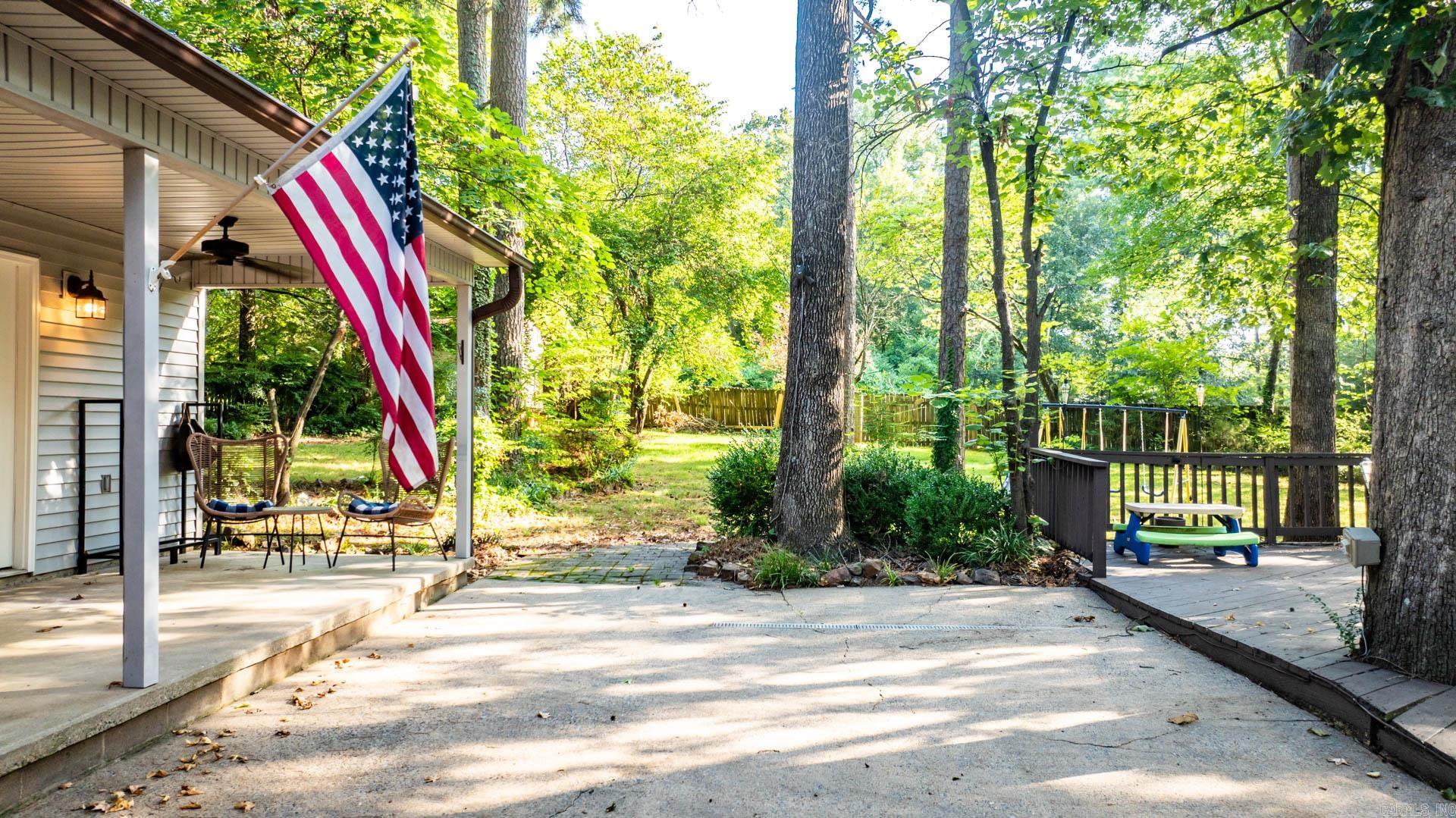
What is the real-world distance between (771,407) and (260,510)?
19280mm

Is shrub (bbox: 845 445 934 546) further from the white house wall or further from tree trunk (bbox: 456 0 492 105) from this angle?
tree trunk (bbox: 456 0 492 105)

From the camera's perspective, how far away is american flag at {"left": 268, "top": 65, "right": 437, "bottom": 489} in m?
3.43

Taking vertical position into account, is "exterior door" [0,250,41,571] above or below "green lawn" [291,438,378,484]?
above

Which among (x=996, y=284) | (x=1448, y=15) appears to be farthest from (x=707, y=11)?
(x=1448, y=15)

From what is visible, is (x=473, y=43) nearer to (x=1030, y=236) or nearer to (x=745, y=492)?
(x=745, y=492)

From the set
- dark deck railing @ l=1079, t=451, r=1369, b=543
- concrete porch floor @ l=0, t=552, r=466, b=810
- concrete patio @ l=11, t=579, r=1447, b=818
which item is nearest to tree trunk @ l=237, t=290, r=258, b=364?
concrete porch floor @ l=0, t=552, r=466, b=810

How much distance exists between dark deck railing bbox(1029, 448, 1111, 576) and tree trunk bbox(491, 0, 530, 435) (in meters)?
6.90

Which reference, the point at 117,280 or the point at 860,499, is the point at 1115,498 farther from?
the point at 117,280

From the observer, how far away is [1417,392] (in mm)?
4133

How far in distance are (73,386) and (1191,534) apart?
30.1 feet

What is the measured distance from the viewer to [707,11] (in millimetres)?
9953

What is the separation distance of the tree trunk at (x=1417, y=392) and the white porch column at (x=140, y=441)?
227 inches

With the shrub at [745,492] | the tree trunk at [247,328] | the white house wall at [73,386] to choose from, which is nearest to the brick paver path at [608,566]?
the shrub at [745,492]

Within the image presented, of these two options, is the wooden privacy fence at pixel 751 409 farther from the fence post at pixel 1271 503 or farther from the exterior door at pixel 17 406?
the exterior door at pixel 17 406
